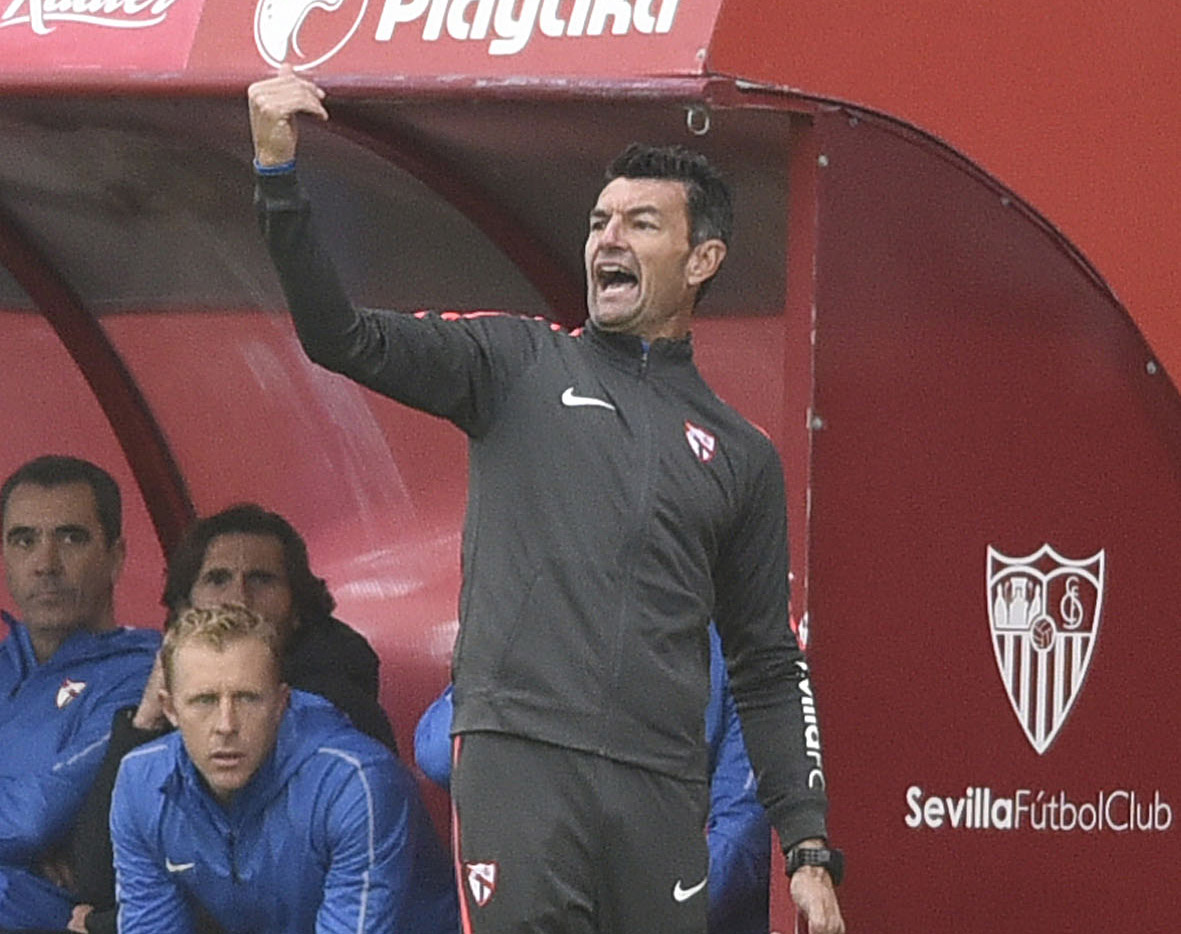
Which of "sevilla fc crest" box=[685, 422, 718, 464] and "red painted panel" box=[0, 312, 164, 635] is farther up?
"red painted panel" box=[0, 312, 164, 635]

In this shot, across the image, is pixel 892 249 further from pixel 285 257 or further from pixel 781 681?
pixel 285 257

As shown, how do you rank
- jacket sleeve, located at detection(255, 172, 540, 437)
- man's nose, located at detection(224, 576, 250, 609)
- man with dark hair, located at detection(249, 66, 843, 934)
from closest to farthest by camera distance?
jacket sleeve, located at detection(255, 172, 540, 437) → man with dark hair, located at detection(249, 66, 843, 934) → man's nose, located at detection(224, 576, 250, 609)

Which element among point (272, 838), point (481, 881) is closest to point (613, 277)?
point (481, 881)

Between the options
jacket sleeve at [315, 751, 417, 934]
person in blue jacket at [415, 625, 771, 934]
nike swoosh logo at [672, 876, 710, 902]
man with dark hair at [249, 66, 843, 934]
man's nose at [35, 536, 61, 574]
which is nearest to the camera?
man with dark hair at [249, 66, 843, 934]

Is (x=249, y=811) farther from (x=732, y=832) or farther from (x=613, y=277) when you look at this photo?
(x=613, y=277)

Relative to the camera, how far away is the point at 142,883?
5254 millimetres

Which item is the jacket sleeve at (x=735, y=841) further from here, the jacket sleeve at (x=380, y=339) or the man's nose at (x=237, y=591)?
the man's nose at (x=237, y=591)

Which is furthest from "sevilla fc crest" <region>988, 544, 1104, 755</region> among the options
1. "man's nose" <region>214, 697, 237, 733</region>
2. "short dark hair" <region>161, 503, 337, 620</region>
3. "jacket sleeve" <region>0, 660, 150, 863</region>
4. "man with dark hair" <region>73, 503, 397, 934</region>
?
"jacket sleeve" <region>0, 660, 150, 863</region>

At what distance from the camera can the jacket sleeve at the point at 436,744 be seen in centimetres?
530

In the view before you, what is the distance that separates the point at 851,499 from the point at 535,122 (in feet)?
3.03

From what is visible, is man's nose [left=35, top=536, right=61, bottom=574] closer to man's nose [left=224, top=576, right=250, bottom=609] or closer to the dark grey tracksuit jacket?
man's nose [left=224, top=576, right=250, bottom=609]

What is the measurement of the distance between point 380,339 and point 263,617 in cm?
193

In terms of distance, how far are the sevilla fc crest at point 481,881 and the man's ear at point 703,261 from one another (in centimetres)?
86

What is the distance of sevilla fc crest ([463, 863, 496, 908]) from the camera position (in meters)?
3.96
